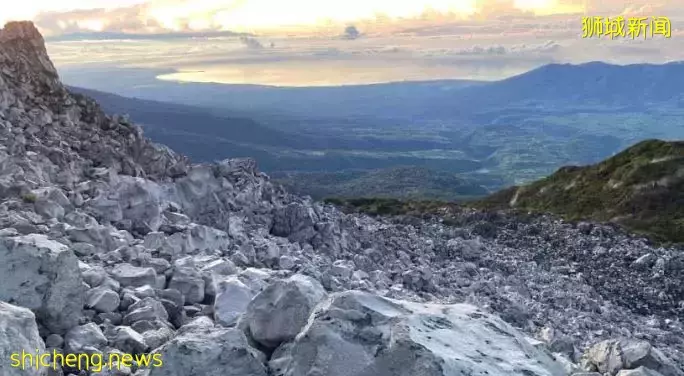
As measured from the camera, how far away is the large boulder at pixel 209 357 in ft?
28.7

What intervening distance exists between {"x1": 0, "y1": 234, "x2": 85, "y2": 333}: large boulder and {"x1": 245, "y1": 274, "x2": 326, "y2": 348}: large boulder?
9.23ft

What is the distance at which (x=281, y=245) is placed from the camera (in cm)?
2397

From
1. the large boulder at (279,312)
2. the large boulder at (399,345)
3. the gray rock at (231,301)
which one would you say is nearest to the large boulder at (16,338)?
the large boulder at (279,312)

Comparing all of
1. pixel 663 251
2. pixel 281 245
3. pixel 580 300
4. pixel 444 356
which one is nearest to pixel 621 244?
pixel 663 251

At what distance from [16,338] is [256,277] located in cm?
643

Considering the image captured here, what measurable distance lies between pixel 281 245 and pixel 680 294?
802 inches

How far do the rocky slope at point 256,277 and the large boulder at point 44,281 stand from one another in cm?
2

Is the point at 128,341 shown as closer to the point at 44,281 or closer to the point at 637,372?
the point at 44,281

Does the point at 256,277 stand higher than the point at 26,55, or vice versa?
the point at 26,55

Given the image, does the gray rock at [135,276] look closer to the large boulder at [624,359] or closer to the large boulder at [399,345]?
the large boulder at [399,345]

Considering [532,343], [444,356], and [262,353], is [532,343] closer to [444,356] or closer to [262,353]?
[444,356]

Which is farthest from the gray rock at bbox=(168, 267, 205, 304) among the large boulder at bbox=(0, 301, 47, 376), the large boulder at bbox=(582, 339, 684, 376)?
the large boulder at bbox=(582, 339, 684, 376)

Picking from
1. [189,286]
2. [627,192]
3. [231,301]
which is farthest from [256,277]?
[627,192]

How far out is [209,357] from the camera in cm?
885
